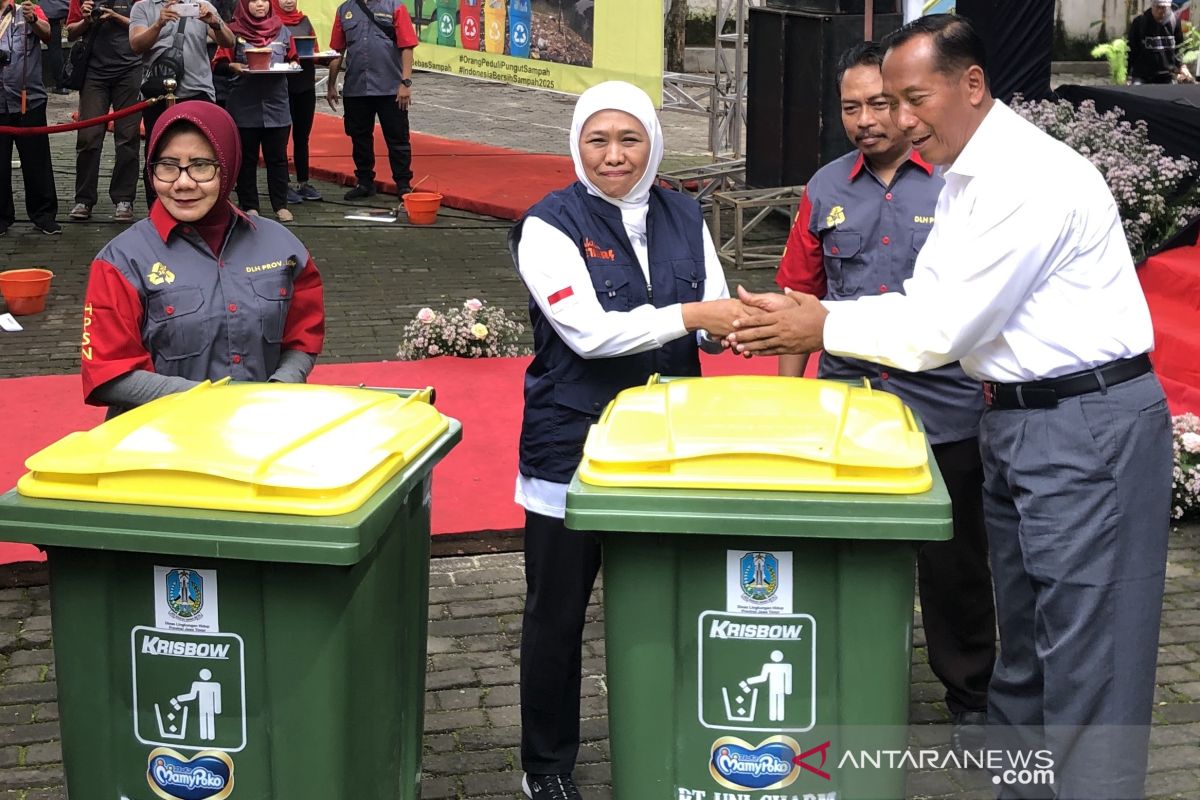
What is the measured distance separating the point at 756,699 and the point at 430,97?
17.9 metres

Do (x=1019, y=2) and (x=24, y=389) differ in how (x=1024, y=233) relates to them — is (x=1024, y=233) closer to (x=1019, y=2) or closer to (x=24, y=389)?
(x=24, y=389)

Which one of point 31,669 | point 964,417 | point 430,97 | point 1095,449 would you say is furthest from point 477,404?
point 430,97

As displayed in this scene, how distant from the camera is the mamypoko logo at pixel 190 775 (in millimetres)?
3010

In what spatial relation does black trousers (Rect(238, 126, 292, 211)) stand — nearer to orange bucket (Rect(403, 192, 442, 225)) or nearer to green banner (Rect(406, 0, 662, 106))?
orange bucket (Rect(403, 192, 442, 225))

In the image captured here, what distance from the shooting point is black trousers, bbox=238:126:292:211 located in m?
10.8

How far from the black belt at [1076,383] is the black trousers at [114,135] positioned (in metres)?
8.29

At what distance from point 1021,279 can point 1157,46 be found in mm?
15854

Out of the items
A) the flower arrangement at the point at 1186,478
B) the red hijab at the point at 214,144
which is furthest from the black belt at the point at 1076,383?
the flower arrangement at the point at 1186,478

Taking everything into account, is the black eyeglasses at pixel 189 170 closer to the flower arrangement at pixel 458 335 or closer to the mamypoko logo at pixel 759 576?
the mamypoko logo at pixel 759 576

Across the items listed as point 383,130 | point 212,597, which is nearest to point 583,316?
point 212,597

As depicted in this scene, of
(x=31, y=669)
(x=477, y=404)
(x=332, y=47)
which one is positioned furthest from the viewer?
(x=332, y=47)

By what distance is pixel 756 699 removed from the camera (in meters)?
2.97

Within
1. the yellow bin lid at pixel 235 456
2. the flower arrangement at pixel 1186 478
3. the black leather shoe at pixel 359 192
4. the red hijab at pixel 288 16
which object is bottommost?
the flower arrangement at pixel 1186 478

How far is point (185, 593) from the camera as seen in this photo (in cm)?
296
